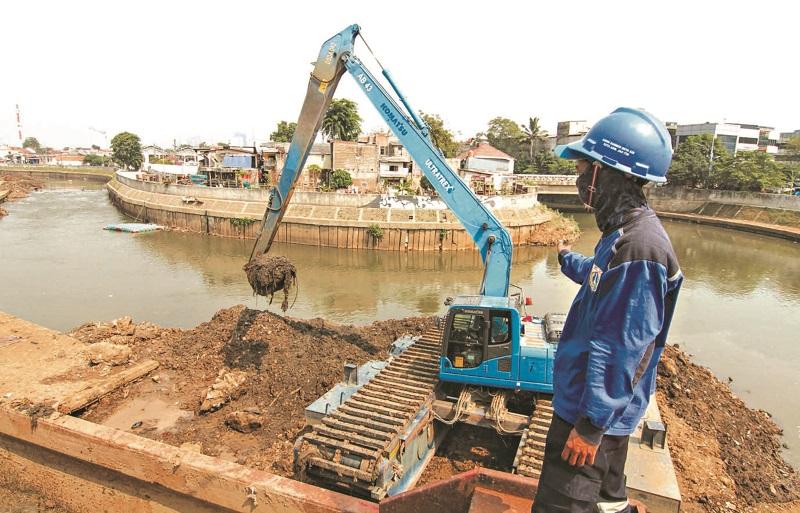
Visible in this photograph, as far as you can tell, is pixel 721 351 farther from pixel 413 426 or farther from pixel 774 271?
pixel 774 271

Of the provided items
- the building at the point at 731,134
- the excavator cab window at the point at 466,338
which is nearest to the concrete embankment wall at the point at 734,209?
the building at the point at 731,134

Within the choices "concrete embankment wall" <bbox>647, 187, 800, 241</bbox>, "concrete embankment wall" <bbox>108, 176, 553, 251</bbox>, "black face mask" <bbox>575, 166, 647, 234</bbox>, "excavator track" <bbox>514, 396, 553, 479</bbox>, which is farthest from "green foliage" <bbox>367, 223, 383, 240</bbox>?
"concrete embankment wall" <bbox>647, 187, 800, 241</bbox>

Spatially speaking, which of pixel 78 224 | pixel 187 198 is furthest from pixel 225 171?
pixel 78 224

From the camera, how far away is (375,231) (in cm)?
2388

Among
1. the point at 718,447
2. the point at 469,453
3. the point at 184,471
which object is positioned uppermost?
the point at 184,471

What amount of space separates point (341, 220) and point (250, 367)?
16.4m

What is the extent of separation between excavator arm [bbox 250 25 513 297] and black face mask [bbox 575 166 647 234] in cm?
488

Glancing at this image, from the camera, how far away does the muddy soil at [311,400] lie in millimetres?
6133

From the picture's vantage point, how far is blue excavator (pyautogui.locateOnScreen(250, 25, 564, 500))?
4988 millimetres

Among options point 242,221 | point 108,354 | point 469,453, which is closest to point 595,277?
point 469,453

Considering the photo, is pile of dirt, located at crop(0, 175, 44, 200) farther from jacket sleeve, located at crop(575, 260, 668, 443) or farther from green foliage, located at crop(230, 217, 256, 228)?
jacket sleeve, located at crop(575, 260, 668, 443)

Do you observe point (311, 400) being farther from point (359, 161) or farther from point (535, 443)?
point (359, 161)

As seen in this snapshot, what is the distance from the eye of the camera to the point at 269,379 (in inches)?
318

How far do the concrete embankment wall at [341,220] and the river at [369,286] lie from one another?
87cm
